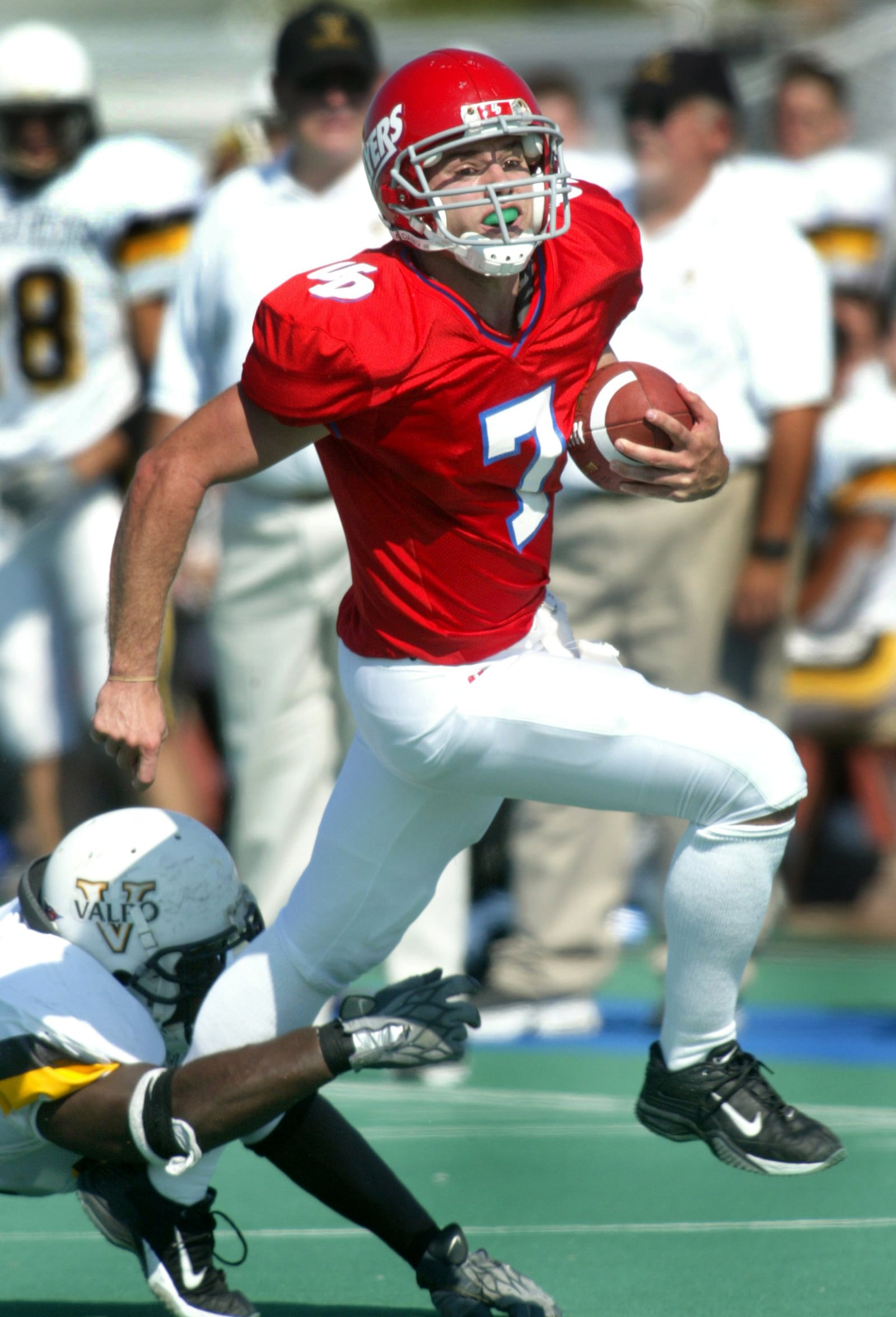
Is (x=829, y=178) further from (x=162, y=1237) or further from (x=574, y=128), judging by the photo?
(x=162, y=1237)

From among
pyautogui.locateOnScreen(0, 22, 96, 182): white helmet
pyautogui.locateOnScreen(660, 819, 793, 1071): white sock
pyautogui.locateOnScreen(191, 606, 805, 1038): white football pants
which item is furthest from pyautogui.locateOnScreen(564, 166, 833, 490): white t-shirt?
pyautogui.locateOnScreen(660, 819, 793, 1071): white sock

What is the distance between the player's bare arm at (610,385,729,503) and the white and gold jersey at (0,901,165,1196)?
1.09m

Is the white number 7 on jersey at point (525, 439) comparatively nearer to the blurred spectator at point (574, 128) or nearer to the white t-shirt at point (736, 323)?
the white t-shirt at point (736, 323)

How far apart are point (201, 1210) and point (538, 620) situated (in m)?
1.03

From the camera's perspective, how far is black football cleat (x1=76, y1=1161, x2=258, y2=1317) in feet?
9.44

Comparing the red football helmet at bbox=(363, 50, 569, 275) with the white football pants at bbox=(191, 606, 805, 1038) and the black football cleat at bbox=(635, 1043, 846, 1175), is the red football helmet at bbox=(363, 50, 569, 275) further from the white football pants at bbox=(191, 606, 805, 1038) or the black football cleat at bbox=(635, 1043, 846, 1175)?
the black football cleat at bbox=(635, 1043, 846, 1175)

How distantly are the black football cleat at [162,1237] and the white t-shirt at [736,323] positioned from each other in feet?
8.03

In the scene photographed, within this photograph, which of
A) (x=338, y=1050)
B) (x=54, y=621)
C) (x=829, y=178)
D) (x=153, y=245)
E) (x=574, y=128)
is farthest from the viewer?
(x=574, y=128)

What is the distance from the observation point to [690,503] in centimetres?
499

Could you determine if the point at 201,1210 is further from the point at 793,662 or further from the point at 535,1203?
the point at 793,662

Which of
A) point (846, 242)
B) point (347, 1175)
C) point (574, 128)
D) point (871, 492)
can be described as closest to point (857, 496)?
point (871, 492)

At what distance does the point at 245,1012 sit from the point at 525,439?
94 centimetres

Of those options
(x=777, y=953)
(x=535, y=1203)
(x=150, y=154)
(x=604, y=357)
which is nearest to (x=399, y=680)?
(x=604, y=357)

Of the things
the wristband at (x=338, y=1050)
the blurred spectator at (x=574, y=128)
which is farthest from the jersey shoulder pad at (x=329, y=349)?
the blurred spectator at (x=574, y=128)
